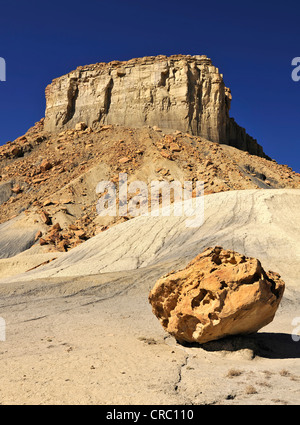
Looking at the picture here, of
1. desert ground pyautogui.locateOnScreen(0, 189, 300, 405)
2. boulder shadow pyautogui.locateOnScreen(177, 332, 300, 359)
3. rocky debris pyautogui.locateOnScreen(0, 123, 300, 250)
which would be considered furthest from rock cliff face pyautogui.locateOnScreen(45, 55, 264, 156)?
boulder shadow pyautogui.locateOnScreen(177, 332, 300, 359)

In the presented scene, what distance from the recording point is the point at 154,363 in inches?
279

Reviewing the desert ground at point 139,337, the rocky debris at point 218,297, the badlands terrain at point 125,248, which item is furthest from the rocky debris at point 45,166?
the rocky debris at point 218,297

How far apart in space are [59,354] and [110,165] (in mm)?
35206

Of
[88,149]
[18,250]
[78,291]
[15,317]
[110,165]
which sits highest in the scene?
[88,149]

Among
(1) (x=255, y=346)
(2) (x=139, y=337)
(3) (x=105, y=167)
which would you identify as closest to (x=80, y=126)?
(3) (x=105, y=167)

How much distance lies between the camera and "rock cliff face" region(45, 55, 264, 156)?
163 ft

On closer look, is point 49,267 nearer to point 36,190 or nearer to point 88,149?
point 36,190

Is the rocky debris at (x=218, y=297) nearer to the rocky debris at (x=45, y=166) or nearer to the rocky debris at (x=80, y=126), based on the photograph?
the rocky debris at (x=45, y=166)

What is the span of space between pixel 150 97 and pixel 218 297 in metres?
45.5

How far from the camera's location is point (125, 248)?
21828mm

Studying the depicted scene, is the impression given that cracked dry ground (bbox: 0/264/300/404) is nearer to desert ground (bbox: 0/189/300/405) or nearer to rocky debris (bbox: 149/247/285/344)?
desert ground (bbox: 0/189/300/405)

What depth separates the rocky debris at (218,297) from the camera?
24.7 feet

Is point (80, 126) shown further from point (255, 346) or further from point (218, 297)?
point (255, 346)
